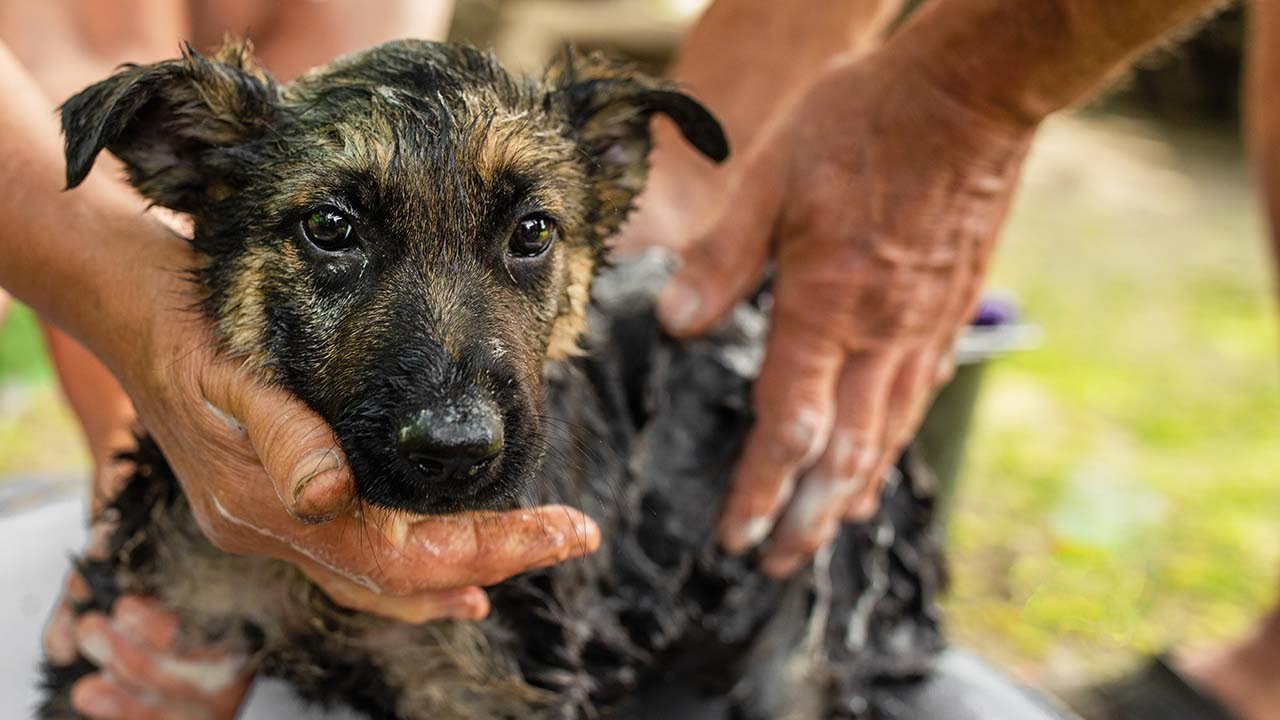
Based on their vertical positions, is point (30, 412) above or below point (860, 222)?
below

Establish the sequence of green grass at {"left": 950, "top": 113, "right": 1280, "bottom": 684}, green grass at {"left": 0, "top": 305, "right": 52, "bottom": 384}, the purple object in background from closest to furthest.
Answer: the purple object in background
green grass at {"left": 950, "top": 113, "right": 1280, "bottom": 684}
green grass at {"left": 0, "top": 305, "right": 52, "bottom": 384}

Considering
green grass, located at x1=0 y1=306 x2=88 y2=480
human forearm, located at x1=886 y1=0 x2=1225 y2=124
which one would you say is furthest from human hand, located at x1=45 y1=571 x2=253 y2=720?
green grass, located at x1=0 y1=306 x2=88 y2=480

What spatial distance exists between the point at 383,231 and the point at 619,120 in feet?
2.35

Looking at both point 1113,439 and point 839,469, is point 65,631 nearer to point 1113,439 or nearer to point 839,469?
point 839,469

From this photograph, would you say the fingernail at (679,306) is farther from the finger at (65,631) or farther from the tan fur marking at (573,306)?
the finger at (65,631)

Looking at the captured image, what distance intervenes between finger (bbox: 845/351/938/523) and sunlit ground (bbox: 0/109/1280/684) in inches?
66.7

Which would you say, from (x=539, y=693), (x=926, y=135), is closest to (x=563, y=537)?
(x=539, y=693)

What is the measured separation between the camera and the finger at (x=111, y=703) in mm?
2641

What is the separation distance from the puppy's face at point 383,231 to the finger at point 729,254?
405 mm

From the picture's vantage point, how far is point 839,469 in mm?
2924

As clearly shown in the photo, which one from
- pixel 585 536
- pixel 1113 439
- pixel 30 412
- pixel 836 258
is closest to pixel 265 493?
pixel 585 536

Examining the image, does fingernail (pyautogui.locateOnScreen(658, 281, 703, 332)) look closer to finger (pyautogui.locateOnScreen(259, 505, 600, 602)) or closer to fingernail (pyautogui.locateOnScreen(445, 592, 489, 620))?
finger (pyautogui.locateOnScreen(259, 505, 600, 602))

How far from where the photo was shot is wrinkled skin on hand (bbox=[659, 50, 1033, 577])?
2.83 m

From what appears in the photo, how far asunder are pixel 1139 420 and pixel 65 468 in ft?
18.5
